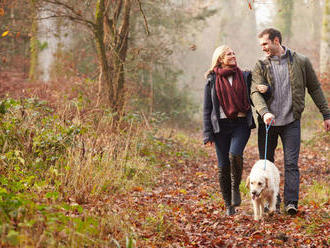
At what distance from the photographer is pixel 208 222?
493 cm

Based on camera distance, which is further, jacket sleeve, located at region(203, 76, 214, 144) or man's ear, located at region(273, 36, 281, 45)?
jacket sleeve, located at region(203, 76, 214, 144)

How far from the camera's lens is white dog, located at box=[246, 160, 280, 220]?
15.5ft

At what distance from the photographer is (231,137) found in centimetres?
525

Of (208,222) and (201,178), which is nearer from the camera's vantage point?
(208,222)

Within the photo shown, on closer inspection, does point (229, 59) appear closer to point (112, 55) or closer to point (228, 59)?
point (228, 59)

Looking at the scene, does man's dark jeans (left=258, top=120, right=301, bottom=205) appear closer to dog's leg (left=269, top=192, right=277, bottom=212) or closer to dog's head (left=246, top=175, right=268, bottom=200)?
dog's leg (left=269, top=192, right=277, bottom=212)

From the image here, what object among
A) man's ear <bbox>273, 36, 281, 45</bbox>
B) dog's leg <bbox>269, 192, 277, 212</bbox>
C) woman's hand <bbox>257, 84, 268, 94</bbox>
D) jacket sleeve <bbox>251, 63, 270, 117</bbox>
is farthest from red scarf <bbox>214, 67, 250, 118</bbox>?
dog's leg <bbox>269, 192, 277, 212</bbox>

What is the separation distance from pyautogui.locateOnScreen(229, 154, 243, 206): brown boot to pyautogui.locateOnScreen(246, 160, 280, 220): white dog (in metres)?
0.19

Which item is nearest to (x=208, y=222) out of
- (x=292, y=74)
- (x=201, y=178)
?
(x=292, y=74)

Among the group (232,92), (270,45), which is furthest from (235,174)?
(270,45)

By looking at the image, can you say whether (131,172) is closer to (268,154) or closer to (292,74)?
(268,154)

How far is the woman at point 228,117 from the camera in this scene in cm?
504

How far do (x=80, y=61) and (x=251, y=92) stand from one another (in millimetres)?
11992

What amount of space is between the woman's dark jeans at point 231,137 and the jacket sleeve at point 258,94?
0.88ft
